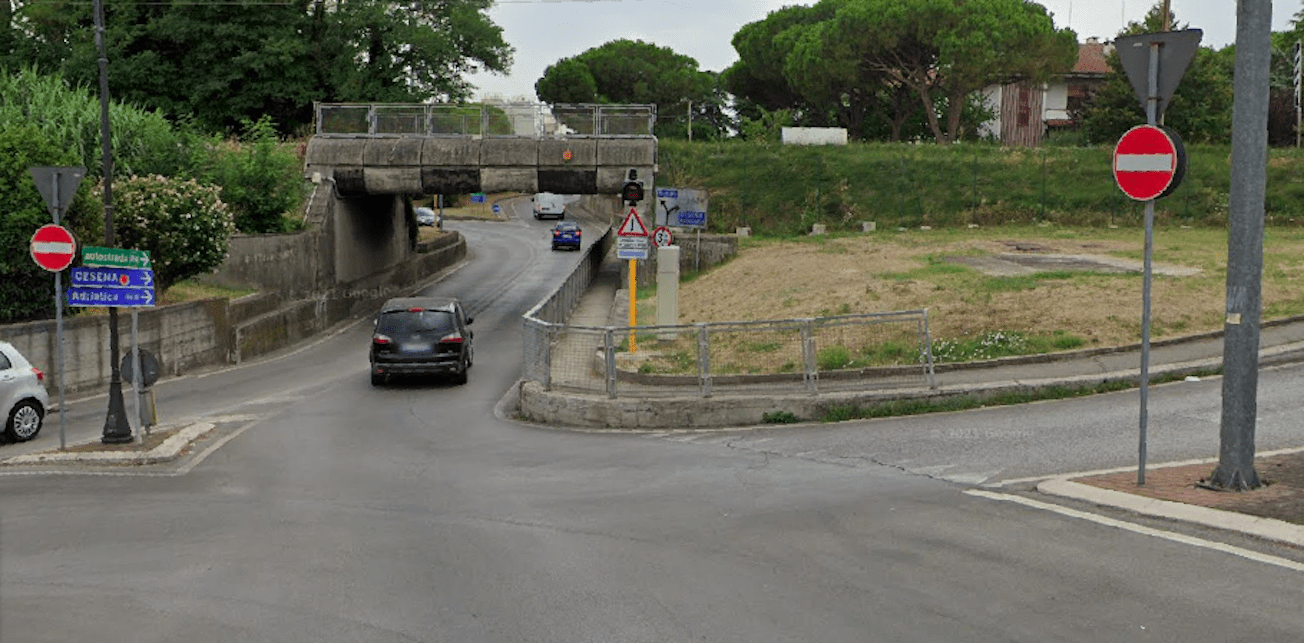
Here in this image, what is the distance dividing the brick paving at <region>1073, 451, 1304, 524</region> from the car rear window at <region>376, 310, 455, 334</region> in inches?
576

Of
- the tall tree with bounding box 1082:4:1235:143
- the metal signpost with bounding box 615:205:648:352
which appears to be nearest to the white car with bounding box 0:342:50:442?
the metal signpost with bounding box 615:205:648:352

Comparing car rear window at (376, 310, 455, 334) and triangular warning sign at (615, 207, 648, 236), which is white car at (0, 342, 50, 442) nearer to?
car rear window at (376, 310, 455, 334)

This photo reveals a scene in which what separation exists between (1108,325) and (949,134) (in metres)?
40.7

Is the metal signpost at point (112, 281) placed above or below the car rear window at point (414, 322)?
above

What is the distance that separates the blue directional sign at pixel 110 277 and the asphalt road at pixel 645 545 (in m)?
2.52

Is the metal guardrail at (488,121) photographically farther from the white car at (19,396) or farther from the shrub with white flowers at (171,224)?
the white car at (19,396)

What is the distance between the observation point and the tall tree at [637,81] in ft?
339

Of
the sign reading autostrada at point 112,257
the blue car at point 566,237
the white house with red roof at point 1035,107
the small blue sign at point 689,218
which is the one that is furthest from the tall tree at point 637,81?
the sign reading autostrada at point 112,257

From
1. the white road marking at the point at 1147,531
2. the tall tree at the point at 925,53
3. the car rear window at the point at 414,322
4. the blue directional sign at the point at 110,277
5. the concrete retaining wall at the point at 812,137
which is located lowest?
the white road marking at the point at 1147,531

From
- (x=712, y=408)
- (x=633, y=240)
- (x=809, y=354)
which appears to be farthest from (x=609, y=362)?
(x=633, y=240)

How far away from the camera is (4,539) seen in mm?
10125

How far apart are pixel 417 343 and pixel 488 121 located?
17310 mm

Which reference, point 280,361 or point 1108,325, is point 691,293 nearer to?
point 280,361

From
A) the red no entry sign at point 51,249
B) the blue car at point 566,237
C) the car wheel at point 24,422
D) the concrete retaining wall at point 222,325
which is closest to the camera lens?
the red no entry sign at point 51,249
